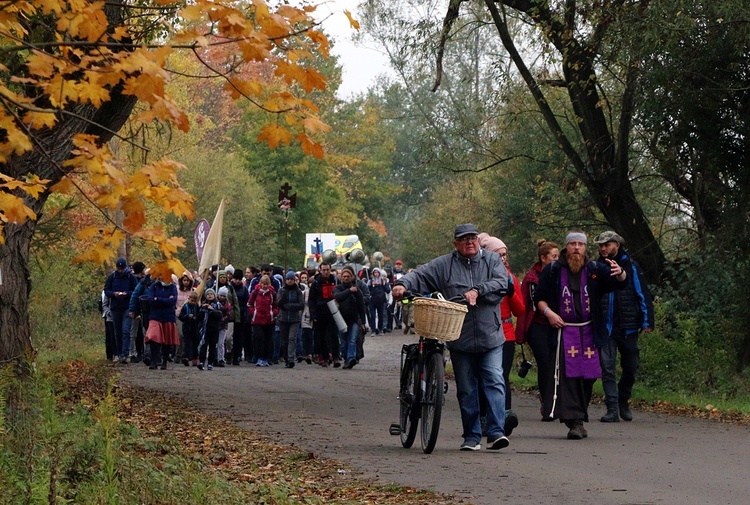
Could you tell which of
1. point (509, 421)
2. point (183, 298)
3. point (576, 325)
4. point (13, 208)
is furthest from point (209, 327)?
point (13, 208)

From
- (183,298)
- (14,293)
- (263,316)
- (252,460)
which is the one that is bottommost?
(252,460)

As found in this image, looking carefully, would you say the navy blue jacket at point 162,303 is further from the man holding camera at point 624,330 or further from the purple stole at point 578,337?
the purple stole at point 578,337

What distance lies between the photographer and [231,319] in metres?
26.9

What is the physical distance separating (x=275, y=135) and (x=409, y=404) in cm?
500

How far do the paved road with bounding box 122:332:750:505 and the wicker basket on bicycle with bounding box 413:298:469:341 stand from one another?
3.44ft

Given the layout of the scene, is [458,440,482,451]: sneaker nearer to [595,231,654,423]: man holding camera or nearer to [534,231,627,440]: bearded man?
[534,231,627,440]: bearded man

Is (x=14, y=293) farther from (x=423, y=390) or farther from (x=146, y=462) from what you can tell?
(x=146, y=462)

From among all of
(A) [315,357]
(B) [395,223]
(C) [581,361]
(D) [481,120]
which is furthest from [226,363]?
(B) [395,223]

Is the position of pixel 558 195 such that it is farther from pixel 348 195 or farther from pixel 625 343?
pixel 348 195

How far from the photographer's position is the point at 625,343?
50.6ft

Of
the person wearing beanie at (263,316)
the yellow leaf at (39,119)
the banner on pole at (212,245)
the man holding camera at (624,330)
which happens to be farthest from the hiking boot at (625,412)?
the person wearing beanie at (263,316)

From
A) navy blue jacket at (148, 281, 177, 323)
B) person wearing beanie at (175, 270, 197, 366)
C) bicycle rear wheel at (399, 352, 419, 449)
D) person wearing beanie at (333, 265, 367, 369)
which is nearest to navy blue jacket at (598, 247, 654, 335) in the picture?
bicycle rear wheel at (399, 352, 419, 449)

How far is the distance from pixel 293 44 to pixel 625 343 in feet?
29.6

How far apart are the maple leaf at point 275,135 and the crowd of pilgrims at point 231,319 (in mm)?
16934
